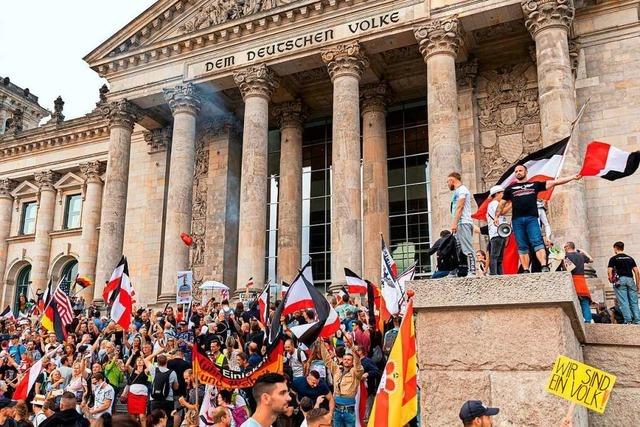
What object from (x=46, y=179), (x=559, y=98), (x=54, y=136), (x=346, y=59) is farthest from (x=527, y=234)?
(x=46, y=179)

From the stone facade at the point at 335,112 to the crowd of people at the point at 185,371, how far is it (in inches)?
254

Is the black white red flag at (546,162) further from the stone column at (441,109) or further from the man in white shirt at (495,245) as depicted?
the stone column at (441,109)

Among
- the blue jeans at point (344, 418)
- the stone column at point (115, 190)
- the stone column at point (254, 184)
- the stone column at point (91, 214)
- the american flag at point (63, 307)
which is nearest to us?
the blue jeans at point (344, 418)

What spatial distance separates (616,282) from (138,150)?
23.5 meters

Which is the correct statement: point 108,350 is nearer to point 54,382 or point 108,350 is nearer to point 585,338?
point 54,382

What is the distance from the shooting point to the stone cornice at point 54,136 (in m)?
35.2

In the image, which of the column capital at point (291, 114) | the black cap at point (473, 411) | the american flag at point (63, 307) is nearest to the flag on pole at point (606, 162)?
the black cap at point (473, 411)

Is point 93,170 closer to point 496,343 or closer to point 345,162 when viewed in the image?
point 345,162

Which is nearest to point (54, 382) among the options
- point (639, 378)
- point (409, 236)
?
point (639, 378)

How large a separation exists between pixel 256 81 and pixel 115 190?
7.79 m

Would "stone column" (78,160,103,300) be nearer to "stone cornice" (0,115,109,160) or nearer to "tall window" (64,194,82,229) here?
"tall window" (64,194,82,229)

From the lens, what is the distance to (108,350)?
13445 mm

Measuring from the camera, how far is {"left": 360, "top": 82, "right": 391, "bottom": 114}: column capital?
2528 cm

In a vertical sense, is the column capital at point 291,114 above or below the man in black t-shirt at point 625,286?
above
